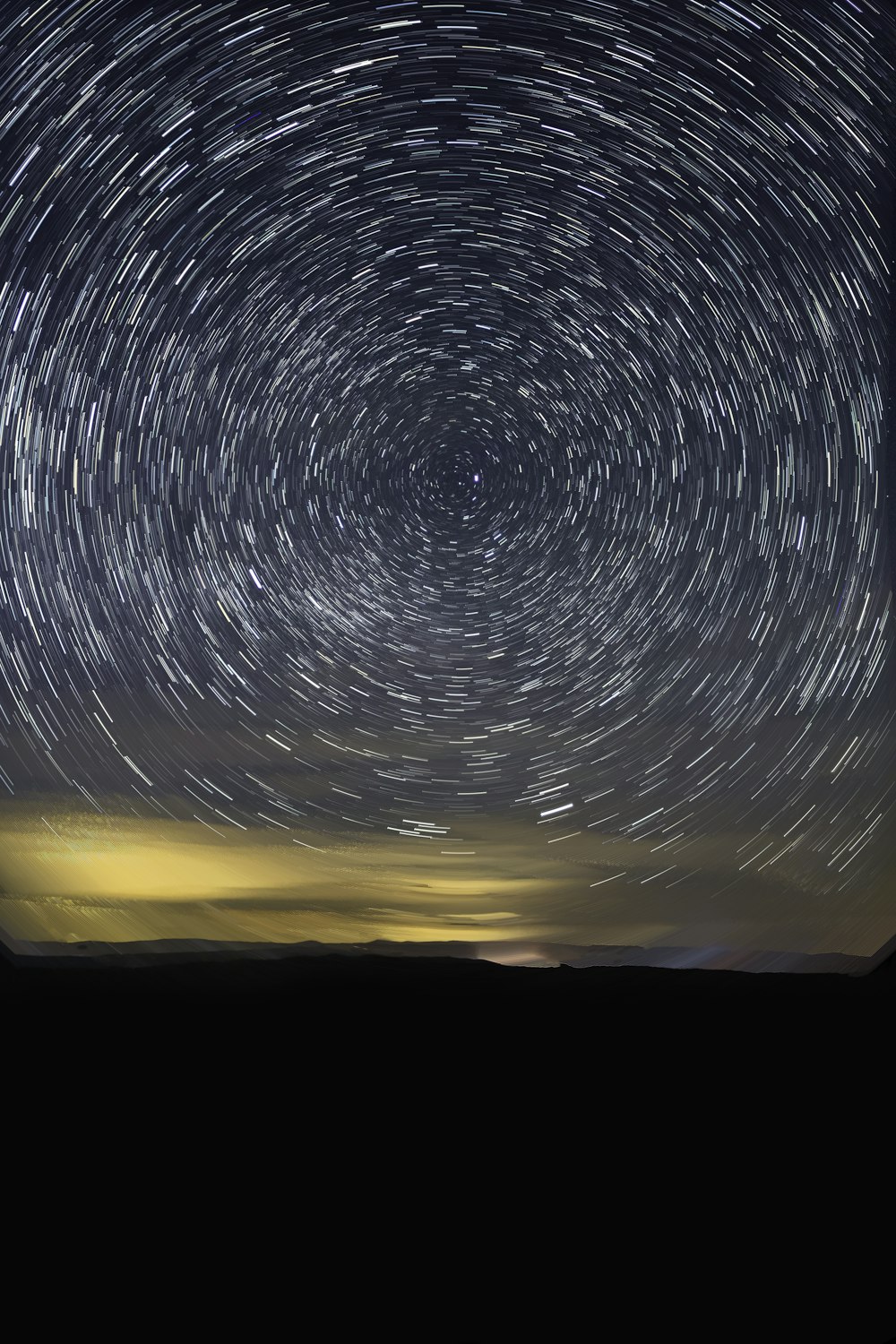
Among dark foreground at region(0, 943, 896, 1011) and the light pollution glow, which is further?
the light pollution glow

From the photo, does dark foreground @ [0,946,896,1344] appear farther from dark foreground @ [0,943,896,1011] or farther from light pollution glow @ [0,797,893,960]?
light pollution glow @ [0,797,893,960]

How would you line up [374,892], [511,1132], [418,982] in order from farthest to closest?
[374,892] < [418,982] < [511,1132]

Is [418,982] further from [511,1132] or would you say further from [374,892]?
[374,892]

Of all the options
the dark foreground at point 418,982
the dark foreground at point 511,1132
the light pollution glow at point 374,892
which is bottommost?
the dark foreground at point 511,1132

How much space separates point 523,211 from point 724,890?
15.1 ft

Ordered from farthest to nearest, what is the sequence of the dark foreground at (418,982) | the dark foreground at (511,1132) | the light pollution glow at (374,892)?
1. the light pollution glow at (374,892)
2. the dark foreground at (418,982)
3. the dark foreground at (511,1132)

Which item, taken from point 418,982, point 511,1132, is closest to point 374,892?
point 418,982

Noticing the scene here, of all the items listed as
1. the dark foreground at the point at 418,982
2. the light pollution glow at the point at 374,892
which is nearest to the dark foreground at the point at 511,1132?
the dark foreground at the point at 418,982

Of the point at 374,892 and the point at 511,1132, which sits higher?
the point at 374,892

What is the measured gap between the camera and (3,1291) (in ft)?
11.5

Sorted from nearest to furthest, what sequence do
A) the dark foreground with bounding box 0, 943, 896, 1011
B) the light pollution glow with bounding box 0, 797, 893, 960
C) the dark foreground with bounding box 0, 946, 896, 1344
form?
the dark foreground with bounding box 0, 946, 896, 1344 < the dark foreground with bounding box 0, 943, 896, 1011 < the light pollution glow with bounding box 0, 797, 893, 960

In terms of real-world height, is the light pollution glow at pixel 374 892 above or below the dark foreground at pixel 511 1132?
above

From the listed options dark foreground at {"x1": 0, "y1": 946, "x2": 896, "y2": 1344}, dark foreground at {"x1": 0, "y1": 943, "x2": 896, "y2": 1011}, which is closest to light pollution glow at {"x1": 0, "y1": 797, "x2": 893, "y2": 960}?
dark foreground at {"x1": 0, "y1": 943, "x2": 896, "y2": 1011}

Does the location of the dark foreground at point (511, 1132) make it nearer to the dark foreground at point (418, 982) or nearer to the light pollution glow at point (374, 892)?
the dark foreground at point (418, 982)
